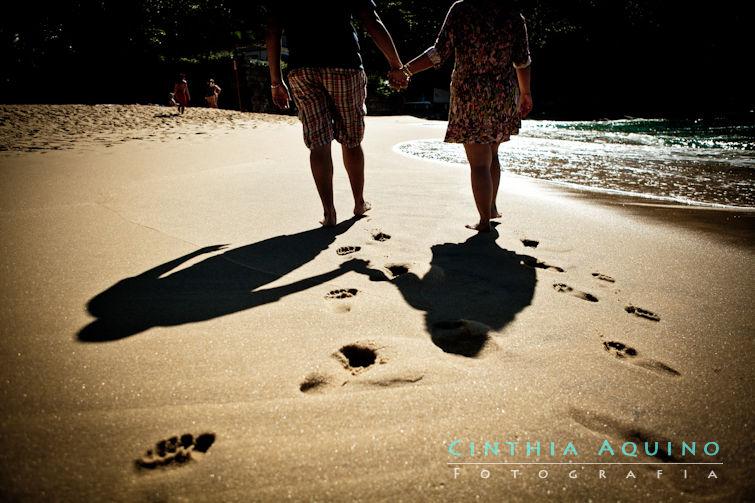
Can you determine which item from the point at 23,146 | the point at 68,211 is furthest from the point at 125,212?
the point at 23,146

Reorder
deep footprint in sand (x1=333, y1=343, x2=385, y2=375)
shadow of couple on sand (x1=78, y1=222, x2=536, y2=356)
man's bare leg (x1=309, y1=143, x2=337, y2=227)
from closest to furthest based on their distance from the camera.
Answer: deep footprint in sand (x1=333, y1=343, x2=385, y2=375) → shadow of couple on sand (x1=78, y1=222, x2=536, y2=356) → man's bare leg (x1=309, y1=143, x2=337, y2=227)

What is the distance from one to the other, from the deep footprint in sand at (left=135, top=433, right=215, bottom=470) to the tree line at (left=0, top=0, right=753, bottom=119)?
19.8m

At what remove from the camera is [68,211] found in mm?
2184

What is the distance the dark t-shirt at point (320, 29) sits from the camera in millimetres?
2047

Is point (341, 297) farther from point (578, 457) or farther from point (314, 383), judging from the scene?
point (578, 457)

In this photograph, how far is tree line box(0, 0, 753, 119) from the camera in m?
16.7

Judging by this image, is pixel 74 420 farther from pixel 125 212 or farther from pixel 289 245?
pixel 125 212

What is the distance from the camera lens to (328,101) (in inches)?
89.6

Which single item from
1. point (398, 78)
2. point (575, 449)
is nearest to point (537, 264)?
point (575, 449)

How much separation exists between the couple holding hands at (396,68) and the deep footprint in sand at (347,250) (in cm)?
39

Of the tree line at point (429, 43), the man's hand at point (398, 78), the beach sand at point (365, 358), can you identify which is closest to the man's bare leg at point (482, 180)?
the beach sand at point (365, 358)

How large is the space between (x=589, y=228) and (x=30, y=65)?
22550mm

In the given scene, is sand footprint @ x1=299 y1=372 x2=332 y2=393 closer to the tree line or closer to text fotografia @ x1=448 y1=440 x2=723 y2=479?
text fotografia @ x1=448 y1=440 x2=723 y2=479

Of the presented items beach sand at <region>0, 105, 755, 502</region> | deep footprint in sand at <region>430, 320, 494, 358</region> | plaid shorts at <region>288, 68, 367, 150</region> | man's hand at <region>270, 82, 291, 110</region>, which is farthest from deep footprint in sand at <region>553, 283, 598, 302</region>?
man's hand at <region>270, 82, 291, 110</region>
